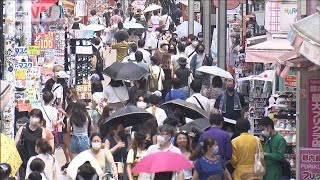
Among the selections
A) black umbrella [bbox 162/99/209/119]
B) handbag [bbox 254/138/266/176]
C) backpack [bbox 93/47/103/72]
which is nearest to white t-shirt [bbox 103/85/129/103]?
black umbrella [bbox 162/99/209/119]

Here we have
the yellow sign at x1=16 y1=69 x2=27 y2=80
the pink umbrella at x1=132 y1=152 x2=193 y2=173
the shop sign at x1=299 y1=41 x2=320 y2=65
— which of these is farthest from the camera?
the yellow sign at x1=16 y1=69 x2=27 y2=80

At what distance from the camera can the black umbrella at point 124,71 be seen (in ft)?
79.1

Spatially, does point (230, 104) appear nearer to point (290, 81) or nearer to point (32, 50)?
point (290, 81)

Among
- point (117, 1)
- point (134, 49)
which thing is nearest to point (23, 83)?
point (134, 49)

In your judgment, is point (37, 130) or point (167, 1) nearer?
point (37, 130)

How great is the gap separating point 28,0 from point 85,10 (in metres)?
24.2

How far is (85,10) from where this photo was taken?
46.9 metres

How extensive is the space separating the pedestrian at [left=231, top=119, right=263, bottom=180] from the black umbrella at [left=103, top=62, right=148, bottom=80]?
6650mm

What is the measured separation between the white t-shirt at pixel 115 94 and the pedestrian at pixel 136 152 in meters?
5.85

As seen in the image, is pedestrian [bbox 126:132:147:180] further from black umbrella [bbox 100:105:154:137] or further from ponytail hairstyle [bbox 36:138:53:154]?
black umbrella [bbox 100:105:154:137]

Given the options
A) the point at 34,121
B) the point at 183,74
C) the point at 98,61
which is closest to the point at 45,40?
the point at 98,61

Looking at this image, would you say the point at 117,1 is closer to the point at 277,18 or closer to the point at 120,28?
the point at 120,28

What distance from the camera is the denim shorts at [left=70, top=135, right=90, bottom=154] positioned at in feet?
65.5

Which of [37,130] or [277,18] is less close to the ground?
[277,18]
